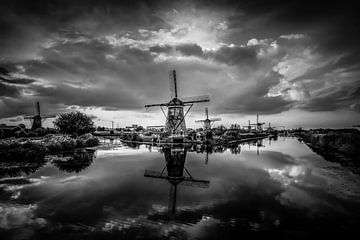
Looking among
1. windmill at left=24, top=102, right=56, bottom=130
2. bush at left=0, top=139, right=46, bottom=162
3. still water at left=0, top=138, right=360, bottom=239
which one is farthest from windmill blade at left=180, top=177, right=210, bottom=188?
windmill at left=24, top=102, right=56, bottom=130

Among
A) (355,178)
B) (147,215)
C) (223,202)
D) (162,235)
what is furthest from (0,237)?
(355,178)

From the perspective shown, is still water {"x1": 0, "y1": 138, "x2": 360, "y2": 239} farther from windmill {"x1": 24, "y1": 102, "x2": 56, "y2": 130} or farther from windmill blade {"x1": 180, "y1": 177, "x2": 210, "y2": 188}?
windmill {"x1": 24, "y1": 102, "x2": 56, "y2": 130}

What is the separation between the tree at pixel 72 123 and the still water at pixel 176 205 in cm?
3621

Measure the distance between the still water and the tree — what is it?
36.2m

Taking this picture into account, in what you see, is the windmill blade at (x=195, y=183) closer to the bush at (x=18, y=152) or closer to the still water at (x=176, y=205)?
the still water at (x=176, y=205)

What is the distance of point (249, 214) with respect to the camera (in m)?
8.70

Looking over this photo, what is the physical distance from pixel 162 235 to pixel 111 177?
10653 mm

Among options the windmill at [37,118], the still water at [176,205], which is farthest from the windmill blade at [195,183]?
the windmill at [37,118]

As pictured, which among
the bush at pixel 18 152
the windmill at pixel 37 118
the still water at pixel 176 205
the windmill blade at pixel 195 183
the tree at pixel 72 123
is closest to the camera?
the still water at pixel 176 205

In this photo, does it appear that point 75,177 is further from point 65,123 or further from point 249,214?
point 65,123

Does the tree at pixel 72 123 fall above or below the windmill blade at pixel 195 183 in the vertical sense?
above

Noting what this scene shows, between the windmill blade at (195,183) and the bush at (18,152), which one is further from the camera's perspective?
the bush at (18,152)

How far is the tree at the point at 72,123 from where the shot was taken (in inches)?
1928

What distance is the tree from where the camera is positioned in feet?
161
